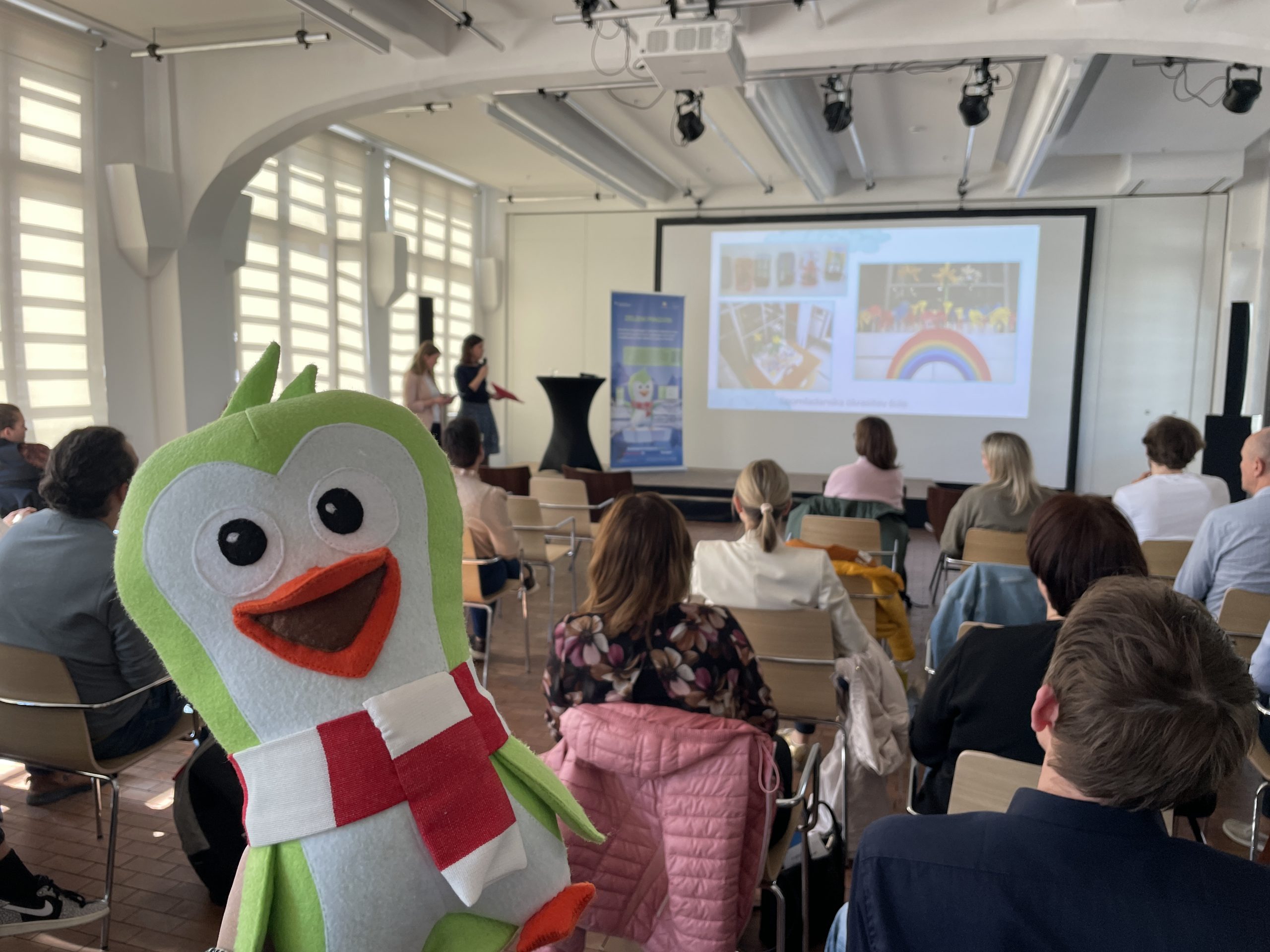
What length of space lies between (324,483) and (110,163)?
593cm

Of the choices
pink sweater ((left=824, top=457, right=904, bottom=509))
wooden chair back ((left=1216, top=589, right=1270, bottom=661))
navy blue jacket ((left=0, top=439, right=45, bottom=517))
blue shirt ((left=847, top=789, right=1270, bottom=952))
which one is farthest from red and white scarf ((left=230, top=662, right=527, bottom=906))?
pink sweater ((left=824, top=457, right=904, bottom=509))

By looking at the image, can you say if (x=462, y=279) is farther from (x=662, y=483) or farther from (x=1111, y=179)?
(x=1111, y=179)

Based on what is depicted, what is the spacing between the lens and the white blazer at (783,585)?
104 inches

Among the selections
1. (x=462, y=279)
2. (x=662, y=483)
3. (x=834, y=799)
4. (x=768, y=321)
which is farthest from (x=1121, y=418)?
(x=834, y=799)

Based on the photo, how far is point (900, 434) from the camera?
10.0m

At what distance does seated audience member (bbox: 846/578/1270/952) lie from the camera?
837 mm

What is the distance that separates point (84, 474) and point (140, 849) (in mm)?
1141

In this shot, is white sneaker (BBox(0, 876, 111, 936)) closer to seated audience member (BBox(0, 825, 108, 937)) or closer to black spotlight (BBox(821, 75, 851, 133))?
seated audience member (BBox(0, 825, 108, 937))

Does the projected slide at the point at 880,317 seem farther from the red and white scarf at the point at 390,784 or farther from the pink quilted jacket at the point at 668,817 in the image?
the red and white scarf at the point at 390,784

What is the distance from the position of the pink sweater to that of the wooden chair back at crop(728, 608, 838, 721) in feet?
7.14

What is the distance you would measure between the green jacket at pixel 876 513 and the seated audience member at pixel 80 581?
310cm

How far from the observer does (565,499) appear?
5.44 metres

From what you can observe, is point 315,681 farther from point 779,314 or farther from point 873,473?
point 779,314

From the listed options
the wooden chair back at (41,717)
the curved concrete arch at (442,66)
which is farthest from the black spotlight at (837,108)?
the wooden chair back at (41,717)
